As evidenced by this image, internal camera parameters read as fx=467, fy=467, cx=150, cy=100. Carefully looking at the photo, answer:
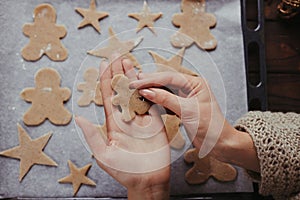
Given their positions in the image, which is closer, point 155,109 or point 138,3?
point 155,109

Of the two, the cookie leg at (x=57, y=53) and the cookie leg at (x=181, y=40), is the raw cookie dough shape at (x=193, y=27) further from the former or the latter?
the cookie leg at (x=57, y=53)

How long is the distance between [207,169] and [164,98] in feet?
1.04

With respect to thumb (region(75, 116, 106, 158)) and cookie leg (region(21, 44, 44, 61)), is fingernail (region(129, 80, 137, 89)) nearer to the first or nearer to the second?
thumb (region(75, 116, 106, 158))

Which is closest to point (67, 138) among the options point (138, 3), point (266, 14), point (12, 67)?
point (12, 67)

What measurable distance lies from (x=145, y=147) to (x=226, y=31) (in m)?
0.44

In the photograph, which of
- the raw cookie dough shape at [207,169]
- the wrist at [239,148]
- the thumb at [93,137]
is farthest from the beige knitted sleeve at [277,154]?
the thumb at [93,137]

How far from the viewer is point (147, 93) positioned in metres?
0.92

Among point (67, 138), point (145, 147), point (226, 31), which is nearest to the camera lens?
point (145, 147)

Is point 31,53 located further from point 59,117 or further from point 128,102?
point 128,102

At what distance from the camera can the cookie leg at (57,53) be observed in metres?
1.16

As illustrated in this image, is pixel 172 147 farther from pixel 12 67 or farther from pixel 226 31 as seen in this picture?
pixel 12 67

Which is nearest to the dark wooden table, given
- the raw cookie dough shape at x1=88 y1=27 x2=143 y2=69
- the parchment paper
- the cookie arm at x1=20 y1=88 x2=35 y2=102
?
the parchment paper

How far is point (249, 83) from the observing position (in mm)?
1196

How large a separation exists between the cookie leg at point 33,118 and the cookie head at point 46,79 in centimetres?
7
